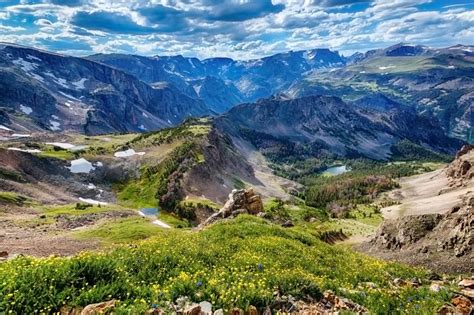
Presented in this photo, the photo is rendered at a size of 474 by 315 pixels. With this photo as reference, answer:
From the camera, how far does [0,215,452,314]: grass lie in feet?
47.5

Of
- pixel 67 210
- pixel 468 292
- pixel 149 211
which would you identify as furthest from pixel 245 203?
pixel 468 292

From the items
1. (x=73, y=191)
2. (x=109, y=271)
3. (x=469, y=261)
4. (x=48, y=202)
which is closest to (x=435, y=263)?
(x=469, y=261)

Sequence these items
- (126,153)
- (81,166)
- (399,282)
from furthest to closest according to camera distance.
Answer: (126,153) < (81,166) < (399,282)

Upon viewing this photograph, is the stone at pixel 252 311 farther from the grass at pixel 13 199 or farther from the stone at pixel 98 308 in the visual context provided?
the grass at pixel 13 199

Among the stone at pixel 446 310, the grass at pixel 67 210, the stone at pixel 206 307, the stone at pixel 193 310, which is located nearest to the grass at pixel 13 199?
the grass at pixel 67 210

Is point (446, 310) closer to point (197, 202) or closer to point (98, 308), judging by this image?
point (98, 308)

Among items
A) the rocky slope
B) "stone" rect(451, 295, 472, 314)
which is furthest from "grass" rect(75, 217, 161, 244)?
"stone" rect(451, 295, 472, 314)

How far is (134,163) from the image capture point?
17100 cm

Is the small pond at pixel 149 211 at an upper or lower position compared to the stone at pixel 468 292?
lower

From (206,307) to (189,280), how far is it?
1.96 metres

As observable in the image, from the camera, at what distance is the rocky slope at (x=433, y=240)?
59094mm

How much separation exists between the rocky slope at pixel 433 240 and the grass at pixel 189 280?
4013 centimetres

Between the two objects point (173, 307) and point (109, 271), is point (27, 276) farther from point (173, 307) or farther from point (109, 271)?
point (173, 307)

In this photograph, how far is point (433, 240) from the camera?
70938 millimetres
